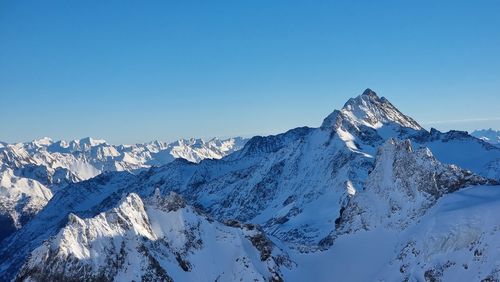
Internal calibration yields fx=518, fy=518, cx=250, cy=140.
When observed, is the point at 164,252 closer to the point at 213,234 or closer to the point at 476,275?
the point at 213,234

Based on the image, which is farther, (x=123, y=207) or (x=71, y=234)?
(x=123, y=207)

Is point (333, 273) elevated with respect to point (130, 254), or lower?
lower

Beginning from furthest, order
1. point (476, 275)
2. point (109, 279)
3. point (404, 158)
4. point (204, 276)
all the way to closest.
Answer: point (404, 158) → point (204, 276) → point (109, 279) → point (476, 275)

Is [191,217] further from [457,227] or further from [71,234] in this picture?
[457,227]

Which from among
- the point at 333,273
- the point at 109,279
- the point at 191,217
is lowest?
the point at 333,273

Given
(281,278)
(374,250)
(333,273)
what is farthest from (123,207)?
(374,250)

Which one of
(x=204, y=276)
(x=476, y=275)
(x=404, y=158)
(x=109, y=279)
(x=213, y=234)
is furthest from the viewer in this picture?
(x=404, y=158)

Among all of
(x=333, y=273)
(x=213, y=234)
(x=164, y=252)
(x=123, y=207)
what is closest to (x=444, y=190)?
(x=333, y=273)
